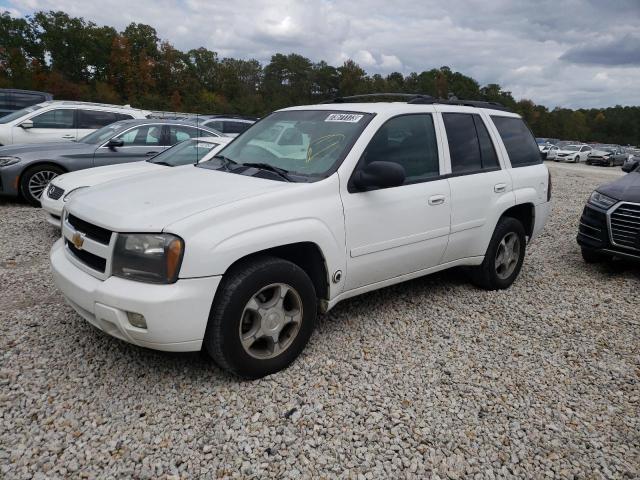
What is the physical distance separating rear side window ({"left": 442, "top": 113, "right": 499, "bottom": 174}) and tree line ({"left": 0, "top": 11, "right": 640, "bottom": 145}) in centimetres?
3801

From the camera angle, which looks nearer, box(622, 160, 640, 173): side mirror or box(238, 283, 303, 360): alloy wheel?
box(238, 283, 303, 360): alloy wheel

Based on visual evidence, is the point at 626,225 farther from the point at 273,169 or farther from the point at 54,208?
the point at 54,208

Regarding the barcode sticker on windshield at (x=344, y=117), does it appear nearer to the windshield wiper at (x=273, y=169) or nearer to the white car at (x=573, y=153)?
the windshield wiper at (x=273, y=169)

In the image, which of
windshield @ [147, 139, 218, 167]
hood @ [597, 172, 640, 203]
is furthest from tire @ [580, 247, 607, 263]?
windshield @ [147, 139, 218, 167]

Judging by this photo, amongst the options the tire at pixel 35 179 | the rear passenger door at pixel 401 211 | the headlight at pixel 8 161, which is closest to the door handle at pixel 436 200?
the rear passenger door at pixel 401 211

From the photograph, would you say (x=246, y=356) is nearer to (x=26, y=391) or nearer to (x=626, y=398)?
(x=26, y=391)

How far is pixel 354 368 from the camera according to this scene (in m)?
3.36

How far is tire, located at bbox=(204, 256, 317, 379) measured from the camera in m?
2.84

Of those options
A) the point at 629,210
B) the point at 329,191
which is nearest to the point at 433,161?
the point at 329,191

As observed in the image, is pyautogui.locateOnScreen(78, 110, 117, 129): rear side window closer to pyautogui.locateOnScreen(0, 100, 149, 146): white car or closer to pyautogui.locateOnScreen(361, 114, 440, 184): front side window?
pyautogui.locateOnScreen(0, 100, 149, 146): white car

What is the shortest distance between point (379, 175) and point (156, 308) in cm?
164

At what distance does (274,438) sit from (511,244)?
3.35 metres

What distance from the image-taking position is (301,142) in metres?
3.73

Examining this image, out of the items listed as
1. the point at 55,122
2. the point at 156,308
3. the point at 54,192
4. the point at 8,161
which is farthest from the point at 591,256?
the point at 55,122
